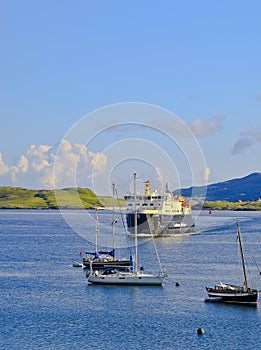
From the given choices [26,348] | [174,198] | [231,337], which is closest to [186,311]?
[231,337]

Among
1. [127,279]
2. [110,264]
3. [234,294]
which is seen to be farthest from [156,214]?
[234,294]

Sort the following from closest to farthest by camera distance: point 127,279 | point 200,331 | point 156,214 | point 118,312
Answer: point 200,331, point 118,312, point 127,279, point 156,214

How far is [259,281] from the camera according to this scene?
8919 cm

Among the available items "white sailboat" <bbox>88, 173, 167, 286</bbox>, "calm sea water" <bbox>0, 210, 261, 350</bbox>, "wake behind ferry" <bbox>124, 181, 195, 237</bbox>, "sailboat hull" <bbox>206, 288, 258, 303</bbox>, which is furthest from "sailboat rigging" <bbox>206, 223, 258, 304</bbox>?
"wake behind ferry" <bbox>124, 181, 195, 237</bbox>

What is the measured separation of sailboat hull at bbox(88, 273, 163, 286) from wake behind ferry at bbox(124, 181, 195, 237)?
3389 inches

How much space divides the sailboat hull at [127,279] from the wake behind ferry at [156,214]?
86.1 m

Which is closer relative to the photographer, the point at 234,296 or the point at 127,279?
the point at 234,296

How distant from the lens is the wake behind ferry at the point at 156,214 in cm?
17738

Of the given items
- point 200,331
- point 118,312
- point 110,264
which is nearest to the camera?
point 200,331

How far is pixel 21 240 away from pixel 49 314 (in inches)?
3904

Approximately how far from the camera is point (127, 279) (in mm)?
85250

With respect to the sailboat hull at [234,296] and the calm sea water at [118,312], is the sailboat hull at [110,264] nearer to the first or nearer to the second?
→ the calm sea water at [118,312]

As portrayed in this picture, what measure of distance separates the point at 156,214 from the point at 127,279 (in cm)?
9533

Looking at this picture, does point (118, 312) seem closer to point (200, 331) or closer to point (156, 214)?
point (200, 331)
